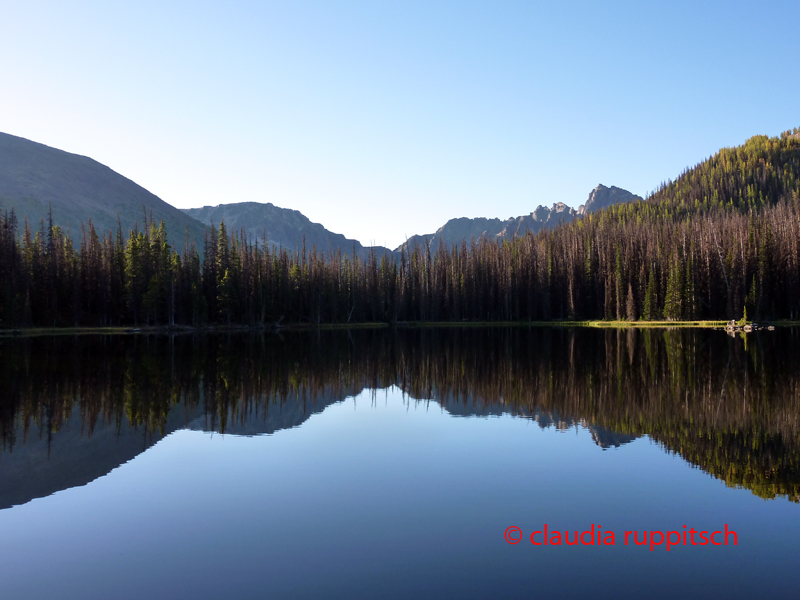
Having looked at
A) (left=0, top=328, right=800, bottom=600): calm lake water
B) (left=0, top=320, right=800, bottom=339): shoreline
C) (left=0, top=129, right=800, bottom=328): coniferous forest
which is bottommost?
(left=0, top=328, right=800, bottom=600): calm lake water

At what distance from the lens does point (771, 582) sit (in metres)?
8.20

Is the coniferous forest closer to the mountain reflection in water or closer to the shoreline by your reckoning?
the shoreline

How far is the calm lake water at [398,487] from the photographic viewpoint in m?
8.59

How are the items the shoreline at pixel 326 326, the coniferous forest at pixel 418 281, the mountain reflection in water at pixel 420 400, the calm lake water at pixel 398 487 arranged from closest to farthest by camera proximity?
the calm lake water at pixel 398 487 → the mountain reflection in water at pixel 420 400 → the shoreline at pixel 326 326 → the coniferous forest at pixel 418 281

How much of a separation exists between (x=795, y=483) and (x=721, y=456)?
2205mm

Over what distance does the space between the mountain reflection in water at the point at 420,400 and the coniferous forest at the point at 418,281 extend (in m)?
57.6

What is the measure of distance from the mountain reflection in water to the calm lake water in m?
0.12

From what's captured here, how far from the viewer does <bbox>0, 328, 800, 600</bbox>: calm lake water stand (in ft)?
28.2

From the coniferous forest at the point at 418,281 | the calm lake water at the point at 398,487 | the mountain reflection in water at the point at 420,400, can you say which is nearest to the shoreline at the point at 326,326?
the coniferous forest at the point at 418,281

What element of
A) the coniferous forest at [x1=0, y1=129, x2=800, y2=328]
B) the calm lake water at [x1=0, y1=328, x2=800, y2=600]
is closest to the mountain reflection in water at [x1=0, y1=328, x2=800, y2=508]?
the calm lake water at [x1=0, y1=328, x2=800, y2=600]

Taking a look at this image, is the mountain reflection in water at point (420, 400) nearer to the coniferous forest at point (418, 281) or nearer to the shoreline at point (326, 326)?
the shoreline at point (326, 326)

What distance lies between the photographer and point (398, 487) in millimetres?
13016

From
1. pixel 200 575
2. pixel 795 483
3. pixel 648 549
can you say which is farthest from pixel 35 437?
pixel 795 483

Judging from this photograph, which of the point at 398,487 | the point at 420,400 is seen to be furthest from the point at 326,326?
the point at 398,487
